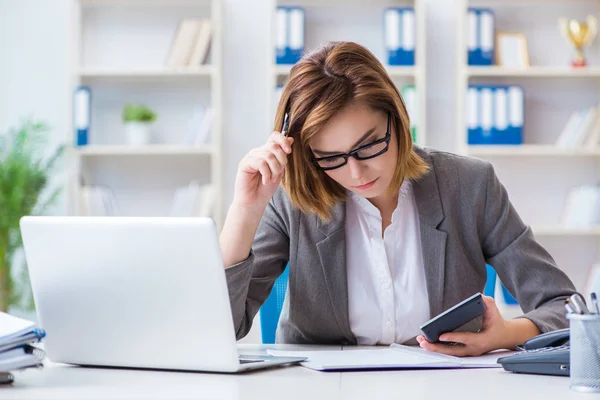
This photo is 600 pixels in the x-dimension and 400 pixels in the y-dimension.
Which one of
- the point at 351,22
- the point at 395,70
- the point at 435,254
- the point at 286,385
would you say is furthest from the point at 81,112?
the point at 286,385

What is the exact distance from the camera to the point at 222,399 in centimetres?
103

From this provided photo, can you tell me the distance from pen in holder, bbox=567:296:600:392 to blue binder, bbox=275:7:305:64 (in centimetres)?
298

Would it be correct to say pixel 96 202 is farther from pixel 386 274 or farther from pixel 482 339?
pixel 482 339

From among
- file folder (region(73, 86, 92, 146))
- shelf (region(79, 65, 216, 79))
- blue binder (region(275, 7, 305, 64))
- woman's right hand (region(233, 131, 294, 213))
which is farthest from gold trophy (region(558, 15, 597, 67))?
woman's right hand (region(233, 131, 294, 213))

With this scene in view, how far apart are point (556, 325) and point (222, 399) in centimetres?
77

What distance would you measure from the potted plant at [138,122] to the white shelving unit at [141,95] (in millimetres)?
134

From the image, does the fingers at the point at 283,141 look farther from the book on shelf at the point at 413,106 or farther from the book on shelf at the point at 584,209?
the book on shelf at the point at 584,209

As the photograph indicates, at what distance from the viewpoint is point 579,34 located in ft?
12.9

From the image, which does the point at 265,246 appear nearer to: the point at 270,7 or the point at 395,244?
the point at 395,244

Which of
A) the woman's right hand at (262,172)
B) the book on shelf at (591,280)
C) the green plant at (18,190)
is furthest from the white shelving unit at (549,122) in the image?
the woman's right hand at (262,172)

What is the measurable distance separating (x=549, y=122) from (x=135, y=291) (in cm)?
330

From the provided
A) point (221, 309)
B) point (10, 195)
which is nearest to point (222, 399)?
point (221, 309)

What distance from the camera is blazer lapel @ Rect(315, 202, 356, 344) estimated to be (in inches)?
65.4

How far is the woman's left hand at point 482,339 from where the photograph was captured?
137 centimetres
